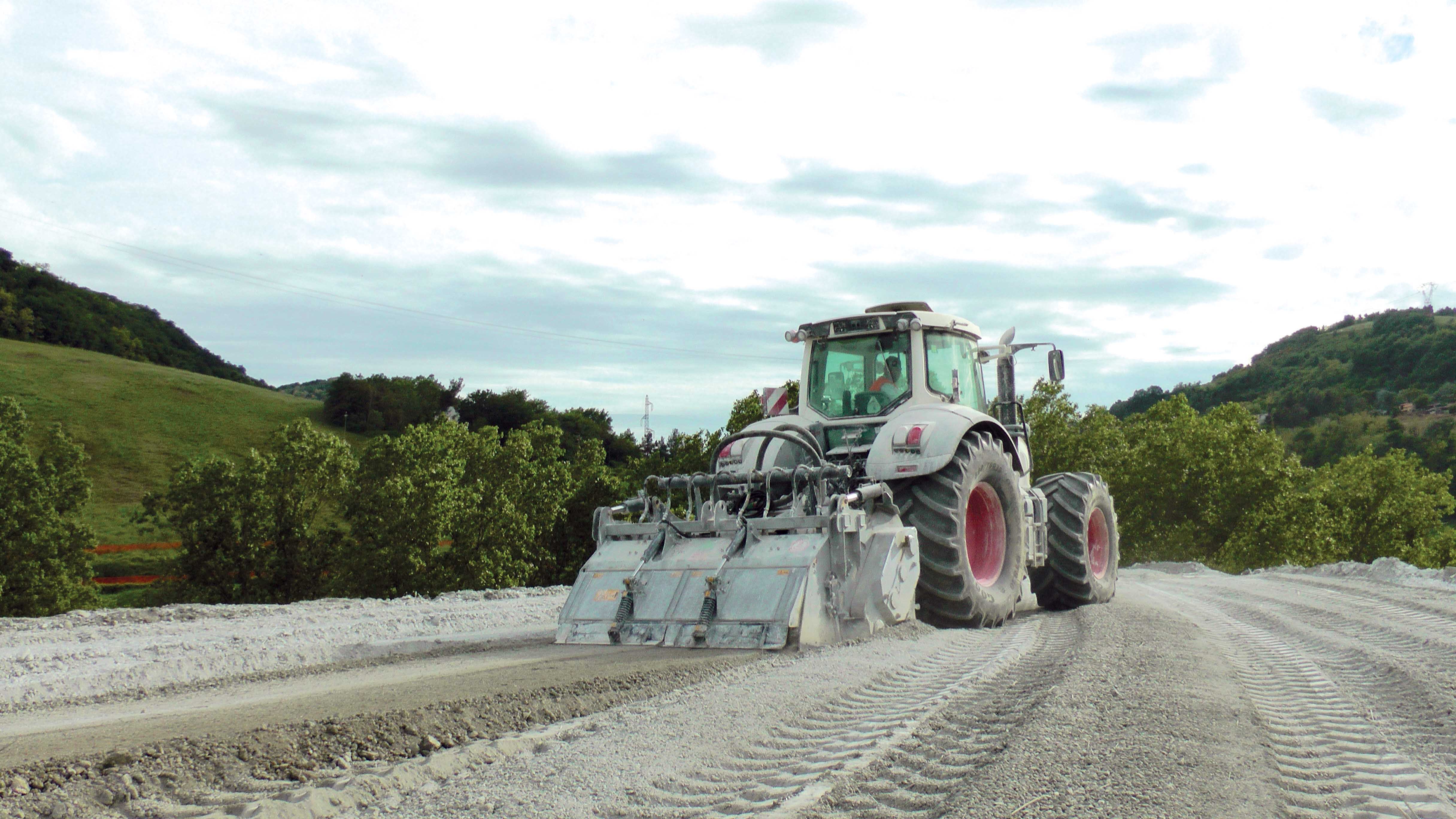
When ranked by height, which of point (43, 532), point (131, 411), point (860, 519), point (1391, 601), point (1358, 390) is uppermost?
point (1358, 390)

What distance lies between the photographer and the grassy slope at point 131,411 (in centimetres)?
5228

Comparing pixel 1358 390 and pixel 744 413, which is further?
pixel 1358 390

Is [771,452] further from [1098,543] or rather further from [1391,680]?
[1391,680]

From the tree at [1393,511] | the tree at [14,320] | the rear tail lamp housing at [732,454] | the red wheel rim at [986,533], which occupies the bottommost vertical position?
the tree at [1393,511]

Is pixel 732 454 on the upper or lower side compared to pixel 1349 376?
lower

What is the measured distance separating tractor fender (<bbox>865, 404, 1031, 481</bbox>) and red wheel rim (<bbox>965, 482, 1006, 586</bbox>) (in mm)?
584

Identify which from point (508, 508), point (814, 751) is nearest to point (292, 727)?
point (814, 751)

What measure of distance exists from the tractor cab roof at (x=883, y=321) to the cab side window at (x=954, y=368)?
11cm

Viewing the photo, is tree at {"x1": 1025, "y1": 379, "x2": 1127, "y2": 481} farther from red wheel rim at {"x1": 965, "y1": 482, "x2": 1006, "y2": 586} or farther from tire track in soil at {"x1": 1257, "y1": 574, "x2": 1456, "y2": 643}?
red wheel rim at {"x1": 965, "y1": 482, "x2": 1006, "y2": 586}

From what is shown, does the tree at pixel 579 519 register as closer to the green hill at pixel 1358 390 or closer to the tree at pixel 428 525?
the tree at pixel 428 525

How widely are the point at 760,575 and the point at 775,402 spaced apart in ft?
10.0

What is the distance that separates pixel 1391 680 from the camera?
4.74m

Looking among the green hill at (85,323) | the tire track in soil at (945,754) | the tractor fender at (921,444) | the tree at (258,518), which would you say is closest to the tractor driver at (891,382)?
the tractor fender at (921,444)

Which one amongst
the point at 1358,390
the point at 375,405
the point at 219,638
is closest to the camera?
the point at 219,638
